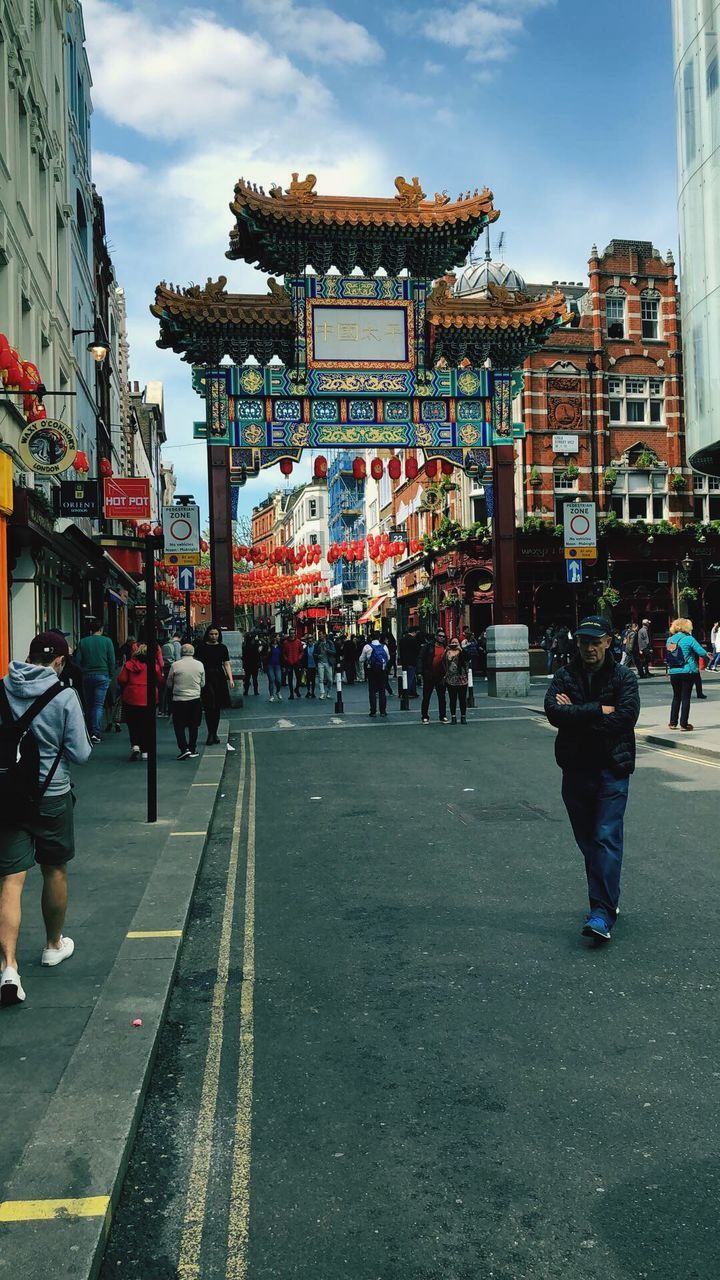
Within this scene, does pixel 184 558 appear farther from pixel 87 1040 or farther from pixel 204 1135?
pixel 204 1135

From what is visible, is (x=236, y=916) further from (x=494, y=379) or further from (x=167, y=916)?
(x=494, y=379)

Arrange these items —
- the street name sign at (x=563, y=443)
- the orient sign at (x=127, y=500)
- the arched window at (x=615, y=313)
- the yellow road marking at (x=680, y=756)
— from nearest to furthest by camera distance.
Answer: the yellow road marking at (x=680, y=756) < the orient sign at (x=127, y=500) < the street name sign at (x=563, y=443) < the arched window at (x=615, y=313)

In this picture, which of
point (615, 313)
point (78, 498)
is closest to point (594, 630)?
point (78, 498)

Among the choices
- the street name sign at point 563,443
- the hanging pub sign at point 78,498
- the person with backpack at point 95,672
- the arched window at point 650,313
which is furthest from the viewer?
the arched window at point 650,313

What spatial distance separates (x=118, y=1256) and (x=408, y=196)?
24.2 metres

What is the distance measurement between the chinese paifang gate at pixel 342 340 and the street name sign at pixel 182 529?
99 centimetres

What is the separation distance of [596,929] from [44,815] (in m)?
3.04

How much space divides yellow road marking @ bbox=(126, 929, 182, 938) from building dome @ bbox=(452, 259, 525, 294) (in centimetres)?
4528

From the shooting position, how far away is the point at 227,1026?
475cm

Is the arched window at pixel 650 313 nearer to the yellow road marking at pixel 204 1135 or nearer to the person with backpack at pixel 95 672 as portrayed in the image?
the person with backpack at pixel 95 672

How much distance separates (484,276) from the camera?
48.1 meters

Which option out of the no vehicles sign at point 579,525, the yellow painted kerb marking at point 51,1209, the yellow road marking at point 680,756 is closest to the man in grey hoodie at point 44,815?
the yellow painted kerb marking at point 51,1209

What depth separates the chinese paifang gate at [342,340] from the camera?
23.4 m

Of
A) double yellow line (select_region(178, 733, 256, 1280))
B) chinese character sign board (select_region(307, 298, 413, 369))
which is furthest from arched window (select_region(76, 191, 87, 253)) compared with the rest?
double yellow line (select_region(178, 733, 256, 1280))
